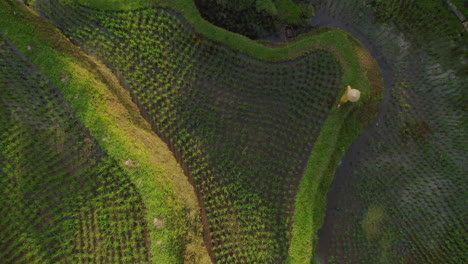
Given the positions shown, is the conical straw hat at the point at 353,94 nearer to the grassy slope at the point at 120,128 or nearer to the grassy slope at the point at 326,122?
the grassy slope at the point at 326,122

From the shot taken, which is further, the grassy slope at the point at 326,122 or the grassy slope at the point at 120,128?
the grassy slope at the point at 326,122

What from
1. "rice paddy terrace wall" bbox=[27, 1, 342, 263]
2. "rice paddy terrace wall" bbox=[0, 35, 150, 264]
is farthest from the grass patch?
"rice paddy terrace wall" bbox=[0, 35, 150, 264]

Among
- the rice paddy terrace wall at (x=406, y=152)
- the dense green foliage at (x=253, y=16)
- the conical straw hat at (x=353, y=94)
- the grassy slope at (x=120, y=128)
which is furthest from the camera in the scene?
the dense green foliage at (x=253, y=16)

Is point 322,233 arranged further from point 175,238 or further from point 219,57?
point 219,57

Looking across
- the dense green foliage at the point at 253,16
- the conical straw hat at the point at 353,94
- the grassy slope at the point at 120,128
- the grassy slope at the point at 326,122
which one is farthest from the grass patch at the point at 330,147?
the grassy slope at the point at 120,128

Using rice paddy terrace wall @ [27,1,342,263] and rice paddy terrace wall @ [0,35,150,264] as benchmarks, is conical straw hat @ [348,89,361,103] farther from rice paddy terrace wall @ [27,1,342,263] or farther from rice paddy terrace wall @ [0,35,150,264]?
rice paddy terrace wall @ [0,35,150,264]

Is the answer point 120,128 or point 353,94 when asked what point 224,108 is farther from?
point 353,94
